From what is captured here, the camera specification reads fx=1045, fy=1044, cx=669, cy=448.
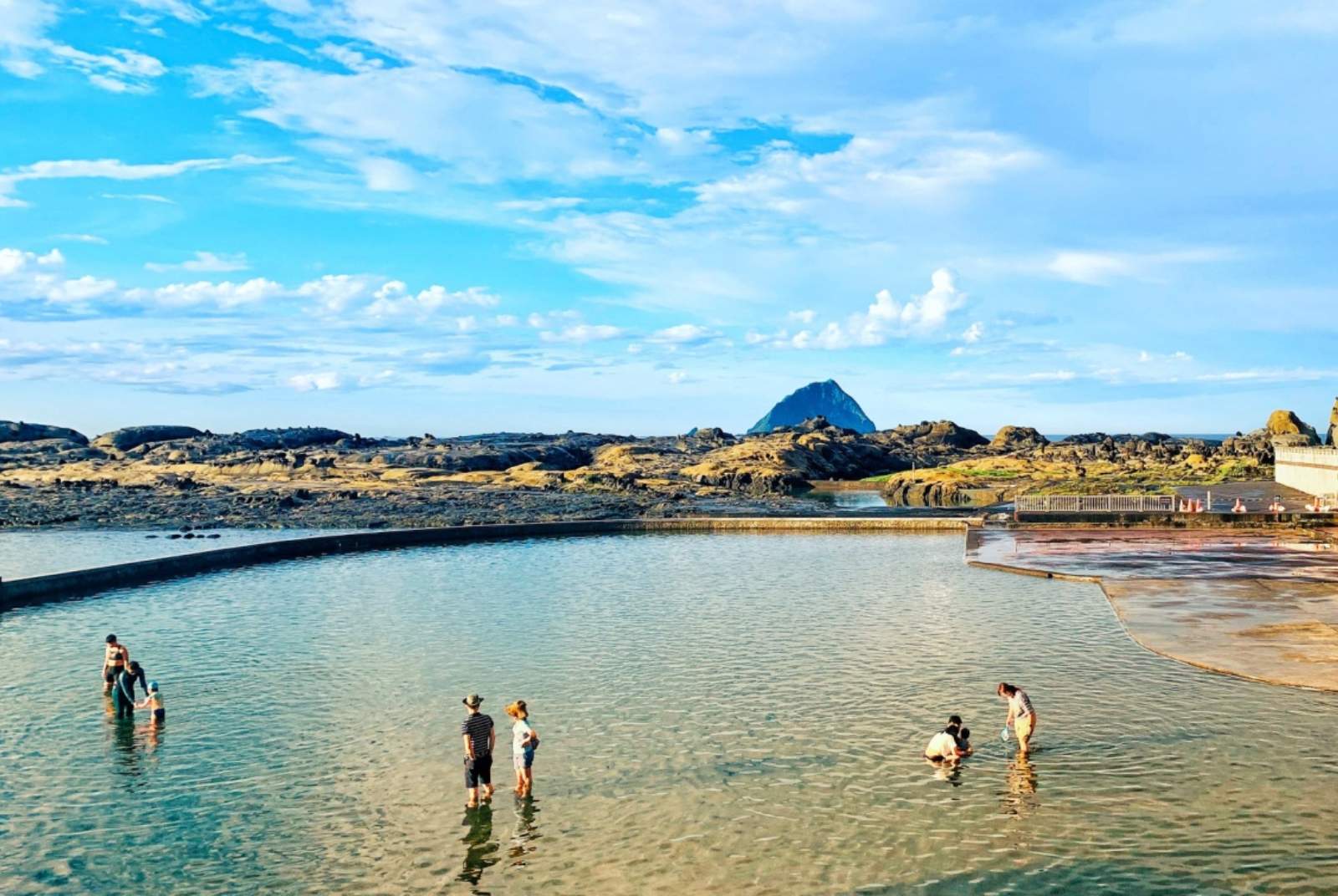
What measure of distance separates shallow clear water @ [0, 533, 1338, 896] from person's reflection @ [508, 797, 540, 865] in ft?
0.28

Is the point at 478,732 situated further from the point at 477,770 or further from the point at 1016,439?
the point at 1016,439

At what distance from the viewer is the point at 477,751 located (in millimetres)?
16250

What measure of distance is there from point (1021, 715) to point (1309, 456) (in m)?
64.5

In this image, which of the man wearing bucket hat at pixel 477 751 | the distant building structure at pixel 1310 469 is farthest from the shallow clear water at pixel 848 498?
the man wearing bucket hat at pixel 477 751

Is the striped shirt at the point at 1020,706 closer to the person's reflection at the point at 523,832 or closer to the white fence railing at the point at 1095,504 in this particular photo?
the person's reflection at the point at 523,832

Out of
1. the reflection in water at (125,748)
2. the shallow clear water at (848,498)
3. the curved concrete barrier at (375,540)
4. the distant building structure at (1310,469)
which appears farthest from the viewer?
the shallow clear water at (848,498)

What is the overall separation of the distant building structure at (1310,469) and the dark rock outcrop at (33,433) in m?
167

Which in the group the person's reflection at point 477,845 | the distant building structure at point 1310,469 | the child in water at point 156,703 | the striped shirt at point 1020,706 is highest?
the distant building structure at point 1310,469

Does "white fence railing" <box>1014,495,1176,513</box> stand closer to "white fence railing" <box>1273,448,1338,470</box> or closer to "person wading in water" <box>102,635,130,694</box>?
"white fence railing" <box>1273,448,1338,470</box>

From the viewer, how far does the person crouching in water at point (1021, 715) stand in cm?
1816

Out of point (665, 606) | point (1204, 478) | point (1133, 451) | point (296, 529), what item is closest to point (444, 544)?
point (296, 529)

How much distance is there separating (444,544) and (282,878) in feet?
144

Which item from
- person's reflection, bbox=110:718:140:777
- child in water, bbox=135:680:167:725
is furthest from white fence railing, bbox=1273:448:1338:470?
person's reflection, bbox=110:718:140:777

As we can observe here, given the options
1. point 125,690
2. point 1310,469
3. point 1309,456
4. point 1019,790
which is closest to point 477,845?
point 1019,790
